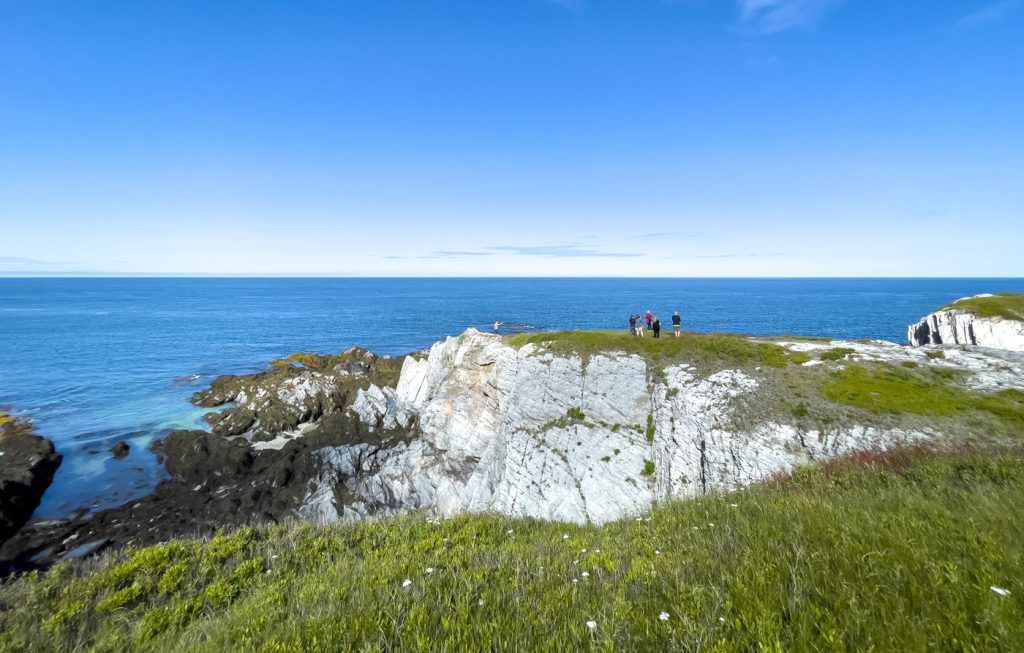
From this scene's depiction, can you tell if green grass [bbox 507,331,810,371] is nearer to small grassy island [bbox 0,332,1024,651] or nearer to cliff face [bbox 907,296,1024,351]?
small grassy island [bbox 0,332,1024,651]

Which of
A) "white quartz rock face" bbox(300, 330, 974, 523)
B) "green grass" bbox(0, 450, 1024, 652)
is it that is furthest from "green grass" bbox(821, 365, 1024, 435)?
"green grass" bbox(0, 450, 1024, 652)

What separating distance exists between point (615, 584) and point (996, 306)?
170 feet

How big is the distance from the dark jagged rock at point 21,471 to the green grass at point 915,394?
44.0 m

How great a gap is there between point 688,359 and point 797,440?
7456 millimetres

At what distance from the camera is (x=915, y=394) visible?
19.6m

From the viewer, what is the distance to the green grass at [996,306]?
3522 cm

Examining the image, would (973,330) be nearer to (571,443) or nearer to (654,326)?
(654,326)

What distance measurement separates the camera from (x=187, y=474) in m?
28.9

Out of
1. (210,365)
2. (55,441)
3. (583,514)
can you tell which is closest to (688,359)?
(583,514)

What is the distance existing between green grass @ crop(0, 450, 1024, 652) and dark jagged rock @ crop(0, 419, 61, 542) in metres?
25.9

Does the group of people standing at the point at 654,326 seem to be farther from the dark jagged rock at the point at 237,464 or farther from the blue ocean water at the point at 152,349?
the blue ocean water at the point at 152,349

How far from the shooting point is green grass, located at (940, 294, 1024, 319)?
35.2m

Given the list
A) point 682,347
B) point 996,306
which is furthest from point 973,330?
point 682,347

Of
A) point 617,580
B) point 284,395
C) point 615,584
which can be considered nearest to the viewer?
point 615,584
